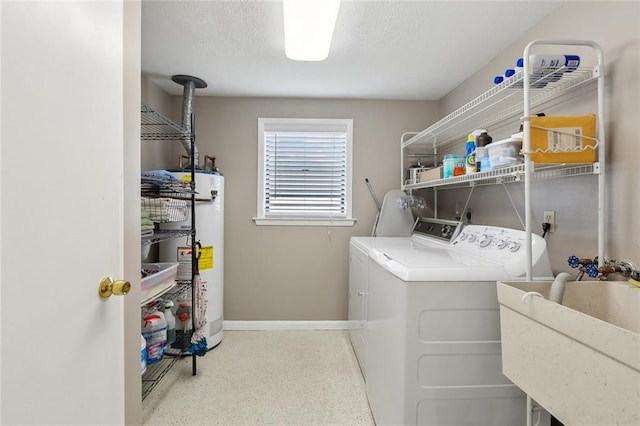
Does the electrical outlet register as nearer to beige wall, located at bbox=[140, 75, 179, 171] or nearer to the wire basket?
the wire basket

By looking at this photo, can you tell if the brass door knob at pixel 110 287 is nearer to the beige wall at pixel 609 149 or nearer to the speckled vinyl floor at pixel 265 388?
the speckled vinyl floor at pixel 265 388

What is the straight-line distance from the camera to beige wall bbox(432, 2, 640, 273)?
1149 mm

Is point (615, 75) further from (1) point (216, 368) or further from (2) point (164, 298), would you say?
(1) point (216, 368)

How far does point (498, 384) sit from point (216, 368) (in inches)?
72.2

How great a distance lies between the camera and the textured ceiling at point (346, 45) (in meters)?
1.56

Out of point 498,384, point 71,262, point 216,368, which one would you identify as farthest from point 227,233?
point 498,384

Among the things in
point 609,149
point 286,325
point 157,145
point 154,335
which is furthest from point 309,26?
point 286,325

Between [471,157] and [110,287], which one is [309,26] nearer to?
[471,157]

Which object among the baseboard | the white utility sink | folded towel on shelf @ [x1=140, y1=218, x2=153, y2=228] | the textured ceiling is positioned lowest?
the baseboard

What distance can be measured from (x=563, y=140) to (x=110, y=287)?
5.40 feet

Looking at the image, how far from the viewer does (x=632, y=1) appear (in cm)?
116

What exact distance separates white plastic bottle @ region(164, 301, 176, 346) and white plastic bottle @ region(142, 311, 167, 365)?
7.8 inches

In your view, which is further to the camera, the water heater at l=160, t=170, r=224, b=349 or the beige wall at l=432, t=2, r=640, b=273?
the water heater at l=160, t=170, r=224, b=349

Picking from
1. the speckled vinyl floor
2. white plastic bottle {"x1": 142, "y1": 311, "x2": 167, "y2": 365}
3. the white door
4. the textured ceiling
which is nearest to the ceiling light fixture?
the textured ceiling
